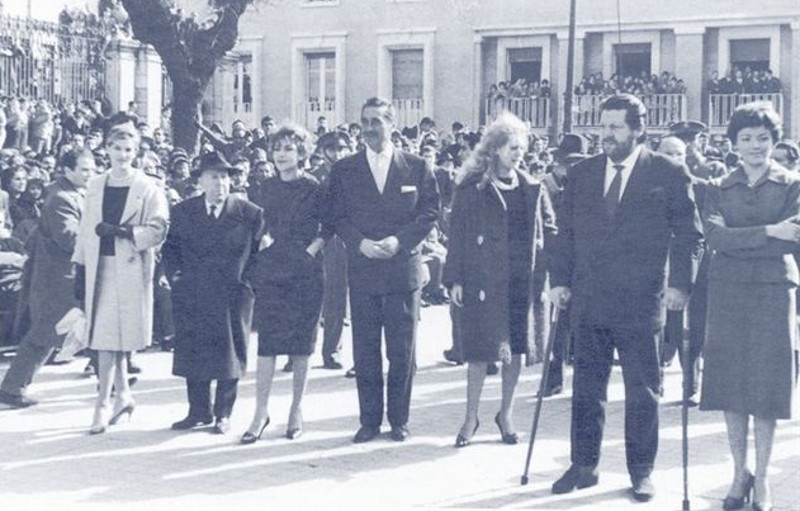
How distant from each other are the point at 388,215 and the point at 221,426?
1.73 m

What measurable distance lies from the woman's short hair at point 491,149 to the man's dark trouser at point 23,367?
11.4 feet

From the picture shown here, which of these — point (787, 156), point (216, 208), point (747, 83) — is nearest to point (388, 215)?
point (216, 208)

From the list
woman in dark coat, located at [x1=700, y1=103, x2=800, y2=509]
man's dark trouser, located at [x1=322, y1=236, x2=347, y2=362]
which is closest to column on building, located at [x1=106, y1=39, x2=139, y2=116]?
man's dark trouser, located at [x1=322, y1=236, x2=347, y2=362]

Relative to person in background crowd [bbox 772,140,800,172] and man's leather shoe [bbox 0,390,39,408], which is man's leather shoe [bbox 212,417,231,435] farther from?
person in background crowd [bbox 772,140,800,172]

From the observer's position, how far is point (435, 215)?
8.55 meters

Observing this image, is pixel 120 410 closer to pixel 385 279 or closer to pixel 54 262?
pixel 54 262

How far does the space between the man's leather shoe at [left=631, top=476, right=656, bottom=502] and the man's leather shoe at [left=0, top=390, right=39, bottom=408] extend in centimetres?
460

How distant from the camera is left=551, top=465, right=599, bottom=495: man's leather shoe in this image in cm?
696

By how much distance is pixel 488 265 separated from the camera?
8.27m

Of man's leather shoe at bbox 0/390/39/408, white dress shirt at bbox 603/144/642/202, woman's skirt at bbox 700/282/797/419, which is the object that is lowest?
man's leather shoe at bbox 0/390/39/408

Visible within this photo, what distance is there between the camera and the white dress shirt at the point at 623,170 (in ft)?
23.0

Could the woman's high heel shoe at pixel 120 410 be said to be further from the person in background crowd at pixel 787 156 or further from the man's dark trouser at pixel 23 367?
the person in background crowd at pixel 787 156

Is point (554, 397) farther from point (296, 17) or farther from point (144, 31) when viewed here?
point (296, 17)

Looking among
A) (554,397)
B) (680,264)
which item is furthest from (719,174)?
(680,264)
